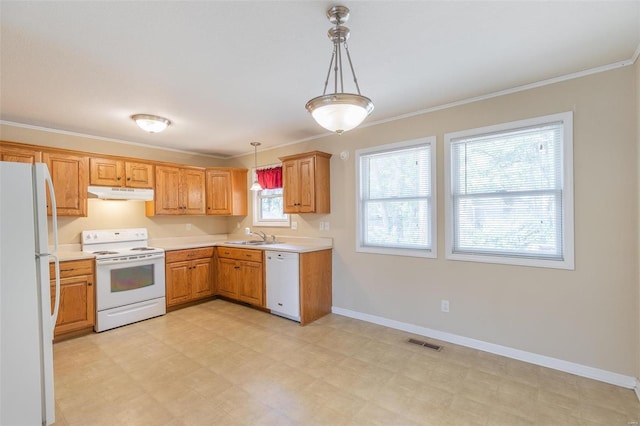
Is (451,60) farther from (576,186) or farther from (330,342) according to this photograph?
(330,342)

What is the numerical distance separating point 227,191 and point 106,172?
1791 millimetres

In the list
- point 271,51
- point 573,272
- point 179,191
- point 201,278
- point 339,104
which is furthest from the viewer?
point 179,191

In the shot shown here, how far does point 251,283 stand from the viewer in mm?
4383

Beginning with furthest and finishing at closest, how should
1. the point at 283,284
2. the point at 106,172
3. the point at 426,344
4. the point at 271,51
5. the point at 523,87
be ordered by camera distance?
the point at 106,172
the point at 283,284
the point at 426,344
the point at 523,87
the point at 271,51

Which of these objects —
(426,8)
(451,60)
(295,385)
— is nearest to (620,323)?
(451,60)

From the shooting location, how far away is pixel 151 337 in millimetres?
3453

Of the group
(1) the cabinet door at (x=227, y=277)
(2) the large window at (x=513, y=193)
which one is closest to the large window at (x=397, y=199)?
(2) the large window at (x=513, y=193)

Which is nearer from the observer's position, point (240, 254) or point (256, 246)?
point (256, 246)

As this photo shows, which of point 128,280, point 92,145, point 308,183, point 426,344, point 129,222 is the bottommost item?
point 426,344

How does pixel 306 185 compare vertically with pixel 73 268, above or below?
above

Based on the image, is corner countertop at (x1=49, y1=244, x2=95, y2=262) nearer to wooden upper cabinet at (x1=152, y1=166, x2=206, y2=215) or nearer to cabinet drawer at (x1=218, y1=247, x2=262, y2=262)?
wooden upper cabinet at (x1=152, y1=166, x2=206, y2=215)

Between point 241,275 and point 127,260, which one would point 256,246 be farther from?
point 127,260

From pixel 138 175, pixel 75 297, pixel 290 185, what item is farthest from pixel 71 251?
pixel 290 185

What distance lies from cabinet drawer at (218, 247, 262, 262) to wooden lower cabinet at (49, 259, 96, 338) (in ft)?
5.51
